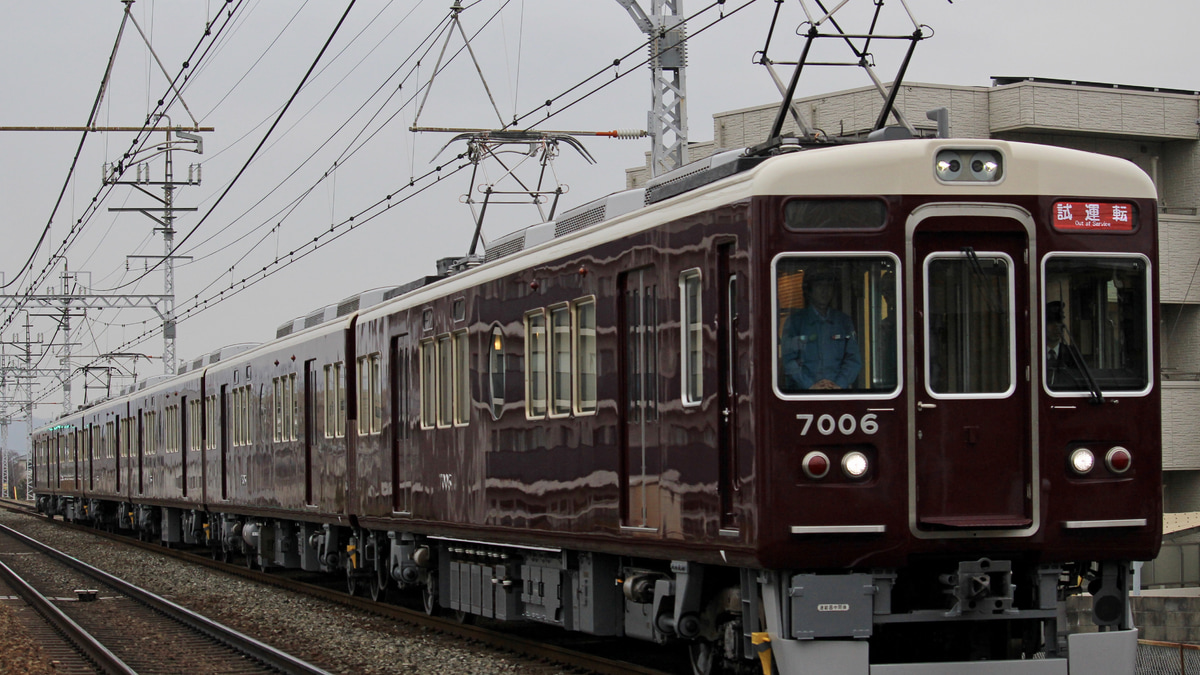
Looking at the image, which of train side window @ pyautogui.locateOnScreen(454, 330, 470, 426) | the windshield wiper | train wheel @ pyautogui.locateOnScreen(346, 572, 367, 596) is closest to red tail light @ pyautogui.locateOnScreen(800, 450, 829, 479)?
the windshield wiper

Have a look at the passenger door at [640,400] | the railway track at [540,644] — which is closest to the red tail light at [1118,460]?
the passenger door at [640,400]

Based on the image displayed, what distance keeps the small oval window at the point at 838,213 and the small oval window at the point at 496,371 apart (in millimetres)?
4287

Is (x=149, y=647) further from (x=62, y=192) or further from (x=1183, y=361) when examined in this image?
(x=1183, y=361)

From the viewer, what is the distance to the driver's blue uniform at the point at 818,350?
7.98m

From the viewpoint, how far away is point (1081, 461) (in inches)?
321

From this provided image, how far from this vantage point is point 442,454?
1348 centimetres

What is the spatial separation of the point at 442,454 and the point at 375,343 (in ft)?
8.41

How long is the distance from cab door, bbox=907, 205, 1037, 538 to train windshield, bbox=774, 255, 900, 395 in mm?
135

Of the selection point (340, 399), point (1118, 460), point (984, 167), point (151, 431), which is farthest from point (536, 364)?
point (151, 431)

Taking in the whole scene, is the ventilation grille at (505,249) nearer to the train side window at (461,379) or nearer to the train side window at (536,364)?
the train side window at (461,379)

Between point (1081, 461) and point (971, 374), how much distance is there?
0.71m

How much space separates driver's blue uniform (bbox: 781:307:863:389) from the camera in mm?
7977

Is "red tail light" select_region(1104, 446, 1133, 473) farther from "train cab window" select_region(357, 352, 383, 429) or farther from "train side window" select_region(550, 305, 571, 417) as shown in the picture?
"train cab window" select_region(357, 352, 383, 429)

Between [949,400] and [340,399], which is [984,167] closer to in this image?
[949,400]
